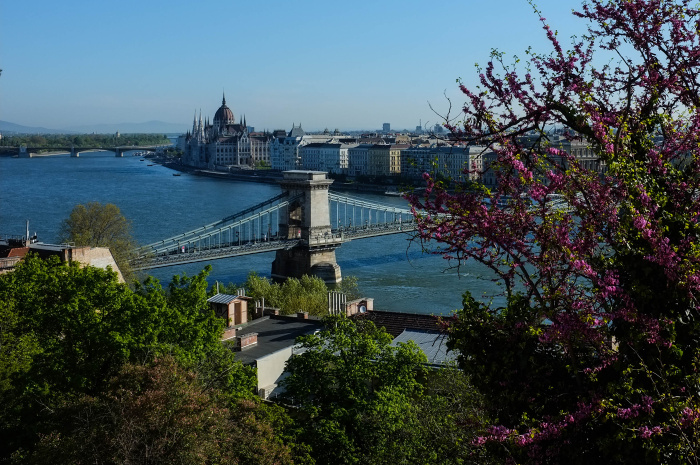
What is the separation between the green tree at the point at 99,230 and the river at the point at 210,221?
7.12 ft

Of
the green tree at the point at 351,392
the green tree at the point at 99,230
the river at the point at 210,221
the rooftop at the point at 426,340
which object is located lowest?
the river at the point at 210,221

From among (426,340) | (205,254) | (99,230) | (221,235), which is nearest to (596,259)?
(426,340)

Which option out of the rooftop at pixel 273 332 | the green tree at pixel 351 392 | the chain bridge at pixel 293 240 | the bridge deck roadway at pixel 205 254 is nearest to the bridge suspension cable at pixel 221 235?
the chain bridge at pixel 293 240

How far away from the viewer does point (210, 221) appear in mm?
33344

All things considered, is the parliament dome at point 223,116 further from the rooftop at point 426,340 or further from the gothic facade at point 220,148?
the rooftop at point 426,340

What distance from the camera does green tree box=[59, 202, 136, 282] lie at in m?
18.7

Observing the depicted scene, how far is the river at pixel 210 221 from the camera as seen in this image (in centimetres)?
2030

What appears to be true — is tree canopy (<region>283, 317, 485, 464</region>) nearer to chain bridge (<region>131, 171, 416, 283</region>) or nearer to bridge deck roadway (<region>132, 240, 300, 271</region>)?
bridge deck roadway (<region>132, 240, 300, 271</region>)

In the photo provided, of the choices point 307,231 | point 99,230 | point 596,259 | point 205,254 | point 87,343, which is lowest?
point 205,254

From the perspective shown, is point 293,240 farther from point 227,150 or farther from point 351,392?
point 227,150

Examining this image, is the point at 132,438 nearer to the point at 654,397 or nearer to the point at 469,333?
the point at 469,333

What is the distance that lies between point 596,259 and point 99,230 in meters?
18.2

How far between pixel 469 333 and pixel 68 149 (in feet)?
326

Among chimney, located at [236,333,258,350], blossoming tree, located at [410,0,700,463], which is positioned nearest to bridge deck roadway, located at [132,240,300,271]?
chimney, located at [236,333,258,350]
